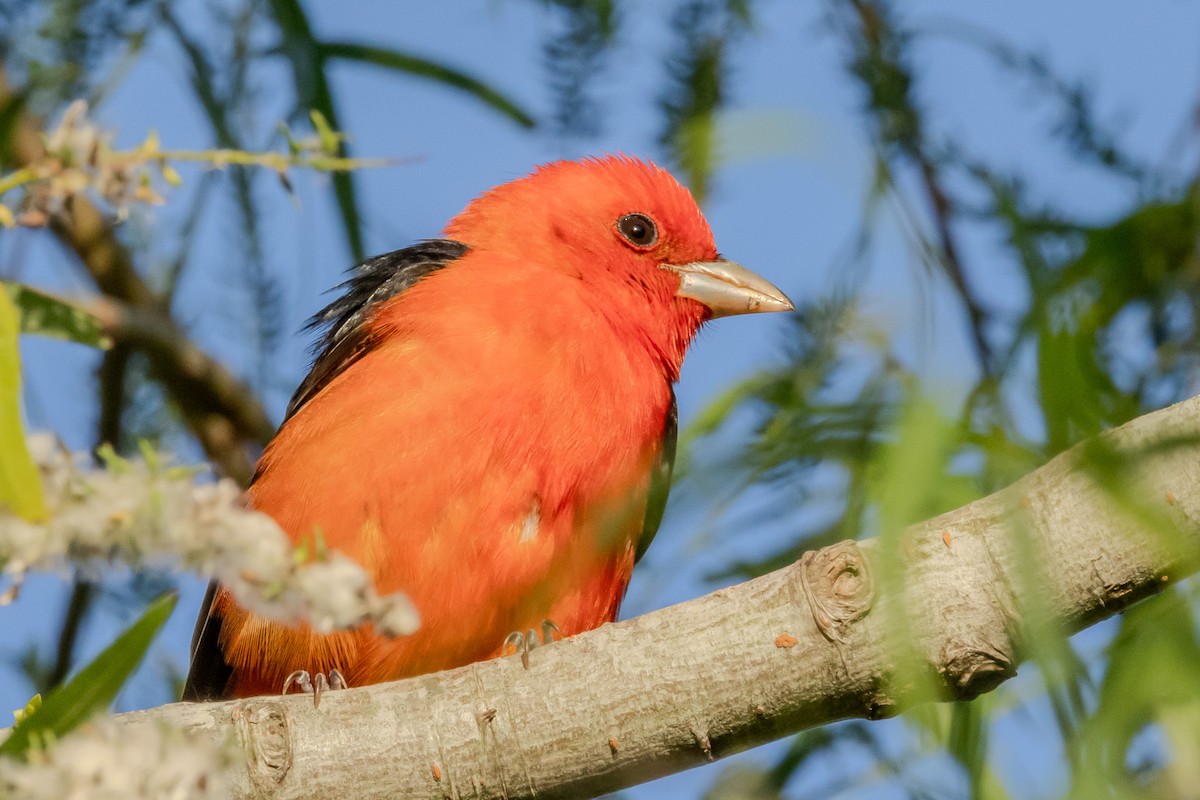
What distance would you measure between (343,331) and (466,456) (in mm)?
952

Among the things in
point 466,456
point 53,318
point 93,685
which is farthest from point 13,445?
point 466,456

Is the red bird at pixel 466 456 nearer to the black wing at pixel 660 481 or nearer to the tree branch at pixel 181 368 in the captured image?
the black wing at pixel 660 481

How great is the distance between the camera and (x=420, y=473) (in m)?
4.14

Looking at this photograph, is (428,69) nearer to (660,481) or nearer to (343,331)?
(343,331)

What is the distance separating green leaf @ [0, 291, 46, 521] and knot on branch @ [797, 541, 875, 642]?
1435 millimetres

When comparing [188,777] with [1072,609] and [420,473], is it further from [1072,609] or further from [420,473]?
[420,473]

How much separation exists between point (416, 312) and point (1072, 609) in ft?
8.46

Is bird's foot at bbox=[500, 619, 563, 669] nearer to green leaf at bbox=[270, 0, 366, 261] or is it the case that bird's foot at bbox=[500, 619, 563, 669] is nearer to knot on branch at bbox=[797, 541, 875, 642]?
green leaf at bbox=[270, 0, 366, 261]

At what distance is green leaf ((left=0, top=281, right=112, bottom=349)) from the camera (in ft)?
8.41

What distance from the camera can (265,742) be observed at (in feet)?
9.56

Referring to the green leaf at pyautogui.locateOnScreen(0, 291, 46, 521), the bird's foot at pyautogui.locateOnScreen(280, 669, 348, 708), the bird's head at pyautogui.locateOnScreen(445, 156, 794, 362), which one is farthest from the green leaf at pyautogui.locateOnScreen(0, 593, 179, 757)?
the bird's head at pyautogui.locateOnScreen(445, 156, 794, 362)

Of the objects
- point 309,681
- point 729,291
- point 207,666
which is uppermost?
point 729,291

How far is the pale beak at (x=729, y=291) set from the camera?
522cm

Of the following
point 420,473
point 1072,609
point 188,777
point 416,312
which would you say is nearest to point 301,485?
point 420,473
